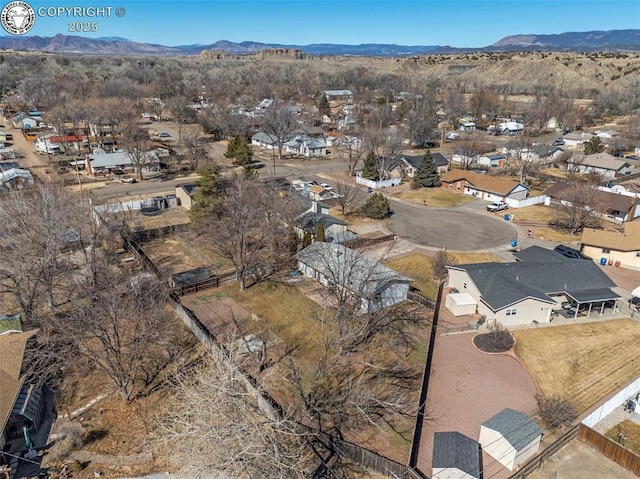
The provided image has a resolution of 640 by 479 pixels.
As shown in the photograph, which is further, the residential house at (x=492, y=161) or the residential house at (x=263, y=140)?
the residential house at (x=263, y=140)

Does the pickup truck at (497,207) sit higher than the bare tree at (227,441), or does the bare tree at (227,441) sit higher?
the bare tree at (227,441)

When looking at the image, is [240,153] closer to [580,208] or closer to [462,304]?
[580,208]

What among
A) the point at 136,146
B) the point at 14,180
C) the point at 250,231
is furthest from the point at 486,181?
the point at 14,180

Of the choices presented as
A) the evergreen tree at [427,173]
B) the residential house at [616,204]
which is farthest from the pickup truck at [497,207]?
the evergreen tree at [427,173]

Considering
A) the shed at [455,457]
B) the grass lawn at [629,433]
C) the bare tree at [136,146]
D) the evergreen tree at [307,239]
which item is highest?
the bare tree at [136,146]

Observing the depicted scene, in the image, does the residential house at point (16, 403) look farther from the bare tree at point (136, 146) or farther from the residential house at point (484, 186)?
the residential house at point (484, 186)
